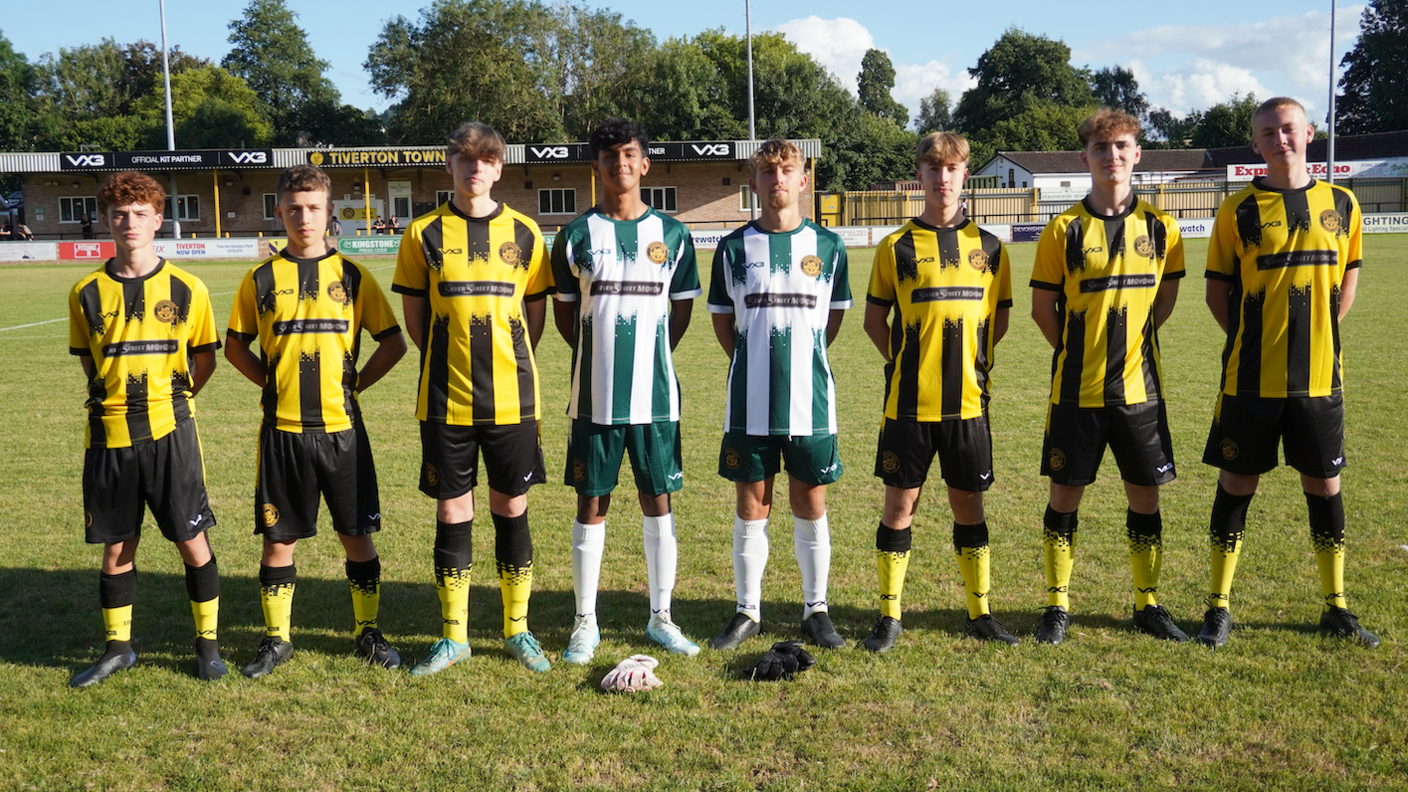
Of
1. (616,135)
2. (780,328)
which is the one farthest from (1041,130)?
(616,135)

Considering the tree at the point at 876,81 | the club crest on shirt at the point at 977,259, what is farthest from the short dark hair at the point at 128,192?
the tree at the point at 876,81

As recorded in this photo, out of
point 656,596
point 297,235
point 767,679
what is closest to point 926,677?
point 767,679

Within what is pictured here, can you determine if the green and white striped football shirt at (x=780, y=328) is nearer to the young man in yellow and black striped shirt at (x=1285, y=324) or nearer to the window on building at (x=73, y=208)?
the young man in yellow and black striped shirt at (x=1285, y=324)

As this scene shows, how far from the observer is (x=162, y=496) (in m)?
3.99

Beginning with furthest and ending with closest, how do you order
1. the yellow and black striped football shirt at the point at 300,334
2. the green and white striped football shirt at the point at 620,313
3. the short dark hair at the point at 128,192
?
the green and white striped football shirt at the point at 620,313, the yellow and black striped football shirt at the point at 300,334, the short dark hair at the point at 128,192

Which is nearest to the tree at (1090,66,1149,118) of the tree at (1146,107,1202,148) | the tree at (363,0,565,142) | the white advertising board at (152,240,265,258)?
the tree at (1146,107,1202,148)

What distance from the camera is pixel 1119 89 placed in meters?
101

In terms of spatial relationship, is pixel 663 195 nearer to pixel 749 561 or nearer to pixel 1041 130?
pixel 749 561

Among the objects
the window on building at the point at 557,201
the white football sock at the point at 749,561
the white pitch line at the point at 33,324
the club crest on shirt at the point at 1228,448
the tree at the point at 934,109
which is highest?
the tree at the point at 934,109

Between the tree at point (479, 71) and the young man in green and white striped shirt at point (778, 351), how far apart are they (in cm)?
5408

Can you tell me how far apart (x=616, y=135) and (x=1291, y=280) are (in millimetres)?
2761

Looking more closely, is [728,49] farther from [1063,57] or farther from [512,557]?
[512,557]

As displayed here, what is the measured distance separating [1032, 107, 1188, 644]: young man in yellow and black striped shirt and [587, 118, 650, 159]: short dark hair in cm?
171

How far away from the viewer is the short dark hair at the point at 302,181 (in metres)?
3.97
